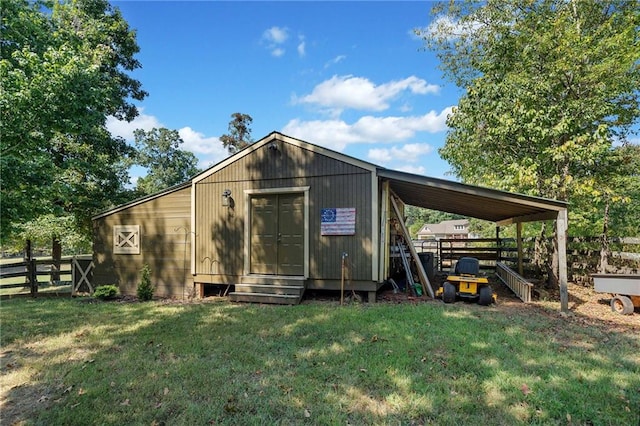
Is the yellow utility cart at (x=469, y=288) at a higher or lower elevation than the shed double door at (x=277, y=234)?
lower

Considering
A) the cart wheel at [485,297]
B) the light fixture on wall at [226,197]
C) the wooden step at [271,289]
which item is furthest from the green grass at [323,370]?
the light fixture on wall at [226,197]

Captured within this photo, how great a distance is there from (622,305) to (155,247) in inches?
392

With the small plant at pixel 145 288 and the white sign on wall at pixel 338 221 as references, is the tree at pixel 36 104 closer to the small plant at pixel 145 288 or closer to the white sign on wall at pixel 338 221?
the small plant at pixel 145 288

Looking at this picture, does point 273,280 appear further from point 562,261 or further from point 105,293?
point 562,261

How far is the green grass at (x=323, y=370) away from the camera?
2.68 m

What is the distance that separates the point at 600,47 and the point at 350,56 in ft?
21.1

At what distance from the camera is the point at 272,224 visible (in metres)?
7.50

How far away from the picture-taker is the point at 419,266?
24.5 ft

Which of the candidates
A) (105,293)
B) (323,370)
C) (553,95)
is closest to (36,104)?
(105,293)

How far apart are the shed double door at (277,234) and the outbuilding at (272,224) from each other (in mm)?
23

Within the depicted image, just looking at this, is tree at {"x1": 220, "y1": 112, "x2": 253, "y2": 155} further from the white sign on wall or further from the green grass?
the green grass

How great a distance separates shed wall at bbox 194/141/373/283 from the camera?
22.4 ft

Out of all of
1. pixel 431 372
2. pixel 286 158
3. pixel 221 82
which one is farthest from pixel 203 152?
pixel 431 372

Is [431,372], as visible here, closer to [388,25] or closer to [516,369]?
[516,369]
